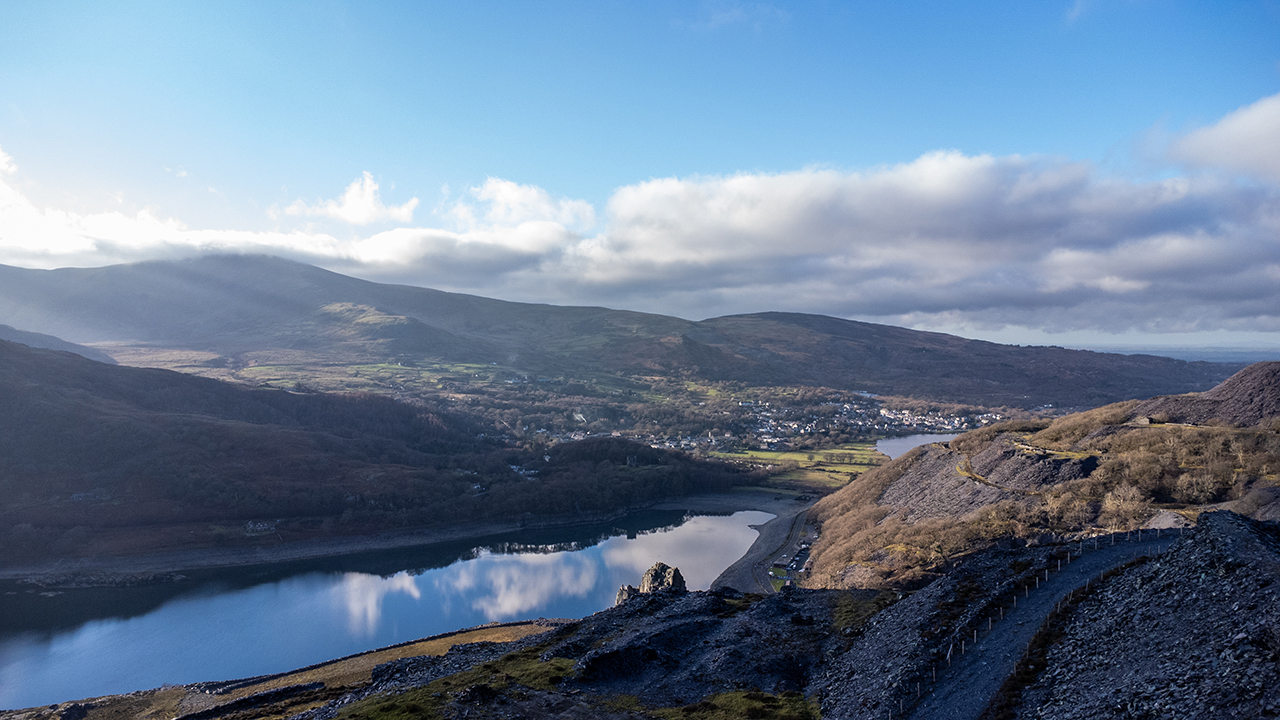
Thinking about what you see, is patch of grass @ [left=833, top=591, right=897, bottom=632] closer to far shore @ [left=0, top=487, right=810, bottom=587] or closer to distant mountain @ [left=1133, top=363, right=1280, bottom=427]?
distant mountain @ [left=1133, top=363, right=1280, bottom=427]

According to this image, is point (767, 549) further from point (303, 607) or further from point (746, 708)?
point (303, 607)

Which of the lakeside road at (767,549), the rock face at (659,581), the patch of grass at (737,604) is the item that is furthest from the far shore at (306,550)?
the patch of grass at (737,604)

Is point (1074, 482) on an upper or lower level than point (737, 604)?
upper

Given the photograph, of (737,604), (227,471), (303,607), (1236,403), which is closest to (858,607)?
(737,604)

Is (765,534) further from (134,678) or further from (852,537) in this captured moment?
(134,678)

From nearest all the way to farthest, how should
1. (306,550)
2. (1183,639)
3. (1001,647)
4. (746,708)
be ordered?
1. (1183,639)
2. (1001,647)
3. (746,708)
4. (306,550)

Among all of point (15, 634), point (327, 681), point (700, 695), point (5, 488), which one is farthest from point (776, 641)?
point (5, 488)

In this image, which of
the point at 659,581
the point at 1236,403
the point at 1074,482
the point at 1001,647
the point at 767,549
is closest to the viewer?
the point at 1001,647
